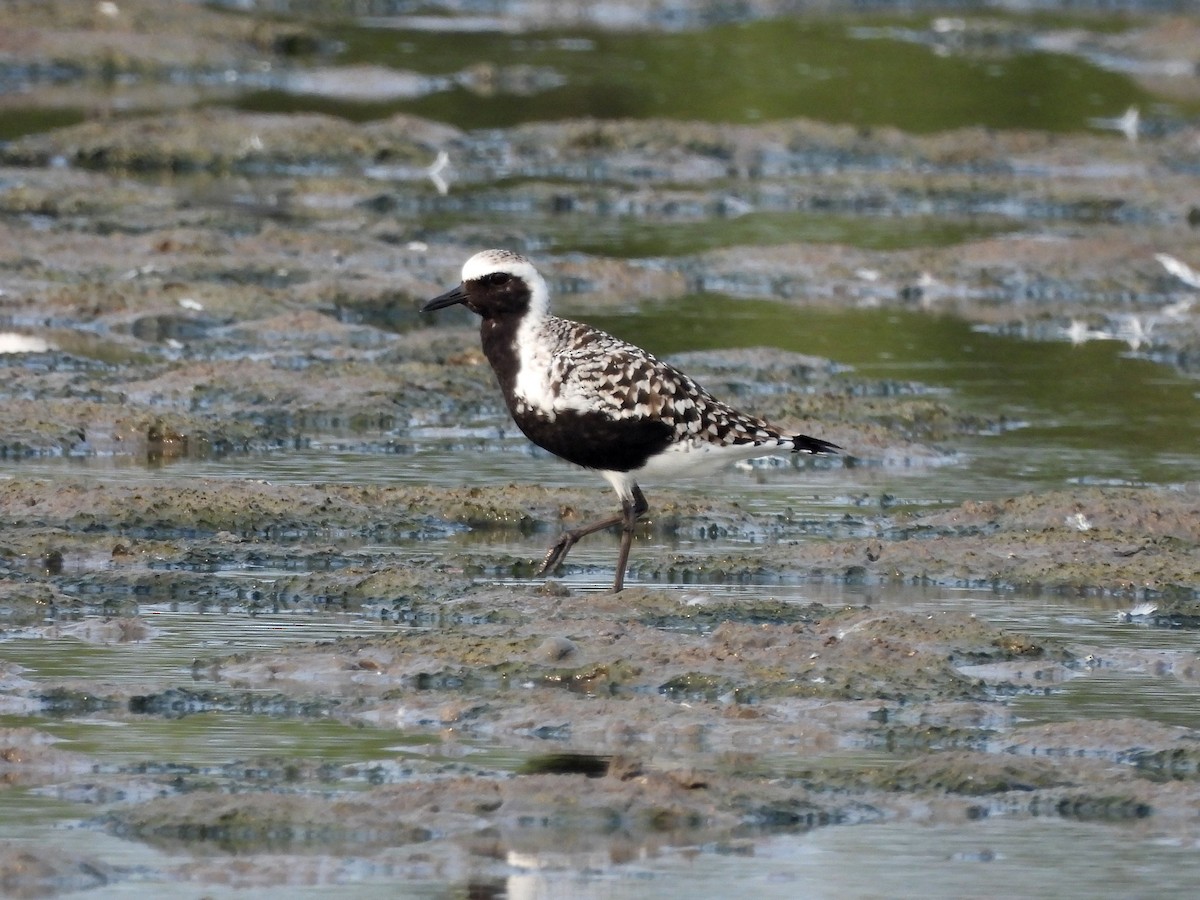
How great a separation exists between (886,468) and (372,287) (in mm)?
4989

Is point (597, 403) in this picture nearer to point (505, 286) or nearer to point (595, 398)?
point (595, 398)

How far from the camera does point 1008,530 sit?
10.1 metres

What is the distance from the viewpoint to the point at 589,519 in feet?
34.0

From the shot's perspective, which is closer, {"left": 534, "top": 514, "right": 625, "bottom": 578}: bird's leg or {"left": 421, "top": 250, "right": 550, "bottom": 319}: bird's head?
{"left": 534, "top": 514, "right": 625, "bottom": 578}: bird's leg

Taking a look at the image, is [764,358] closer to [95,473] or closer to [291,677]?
[95,473]

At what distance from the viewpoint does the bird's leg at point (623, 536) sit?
356 inches

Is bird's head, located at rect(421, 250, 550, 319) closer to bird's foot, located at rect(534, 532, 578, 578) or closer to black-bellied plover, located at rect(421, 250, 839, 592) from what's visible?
black-bellied plover, located at rect(421, 250, 839, 592)

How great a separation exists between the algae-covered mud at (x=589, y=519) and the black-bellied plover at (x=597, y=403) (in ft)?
1.31

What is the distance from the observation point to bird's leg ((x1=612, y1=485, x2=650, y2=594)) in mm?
8977

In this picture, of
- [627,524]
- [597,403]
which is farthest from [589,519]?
[597,403]

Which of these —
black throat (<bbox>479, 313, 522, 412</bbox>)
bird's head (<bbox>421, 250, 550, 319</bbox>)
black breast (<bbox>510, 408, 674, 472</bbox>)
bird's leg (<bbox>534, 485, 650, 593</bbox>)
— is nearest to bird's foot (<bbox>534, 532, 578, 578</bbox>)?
bird's leg (<bbox>534, 485, 650, 593</bbox>)

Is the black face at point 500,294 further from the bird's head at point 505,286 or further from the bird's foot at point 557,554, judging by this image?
the bird's foot at point 557,554

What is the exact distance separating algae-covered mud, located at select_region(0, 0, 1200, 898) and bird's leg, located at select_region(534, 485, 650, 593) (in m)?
0.12

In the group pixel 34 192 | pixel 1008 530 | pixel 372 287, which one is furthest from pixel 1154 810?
pixel 34 192
